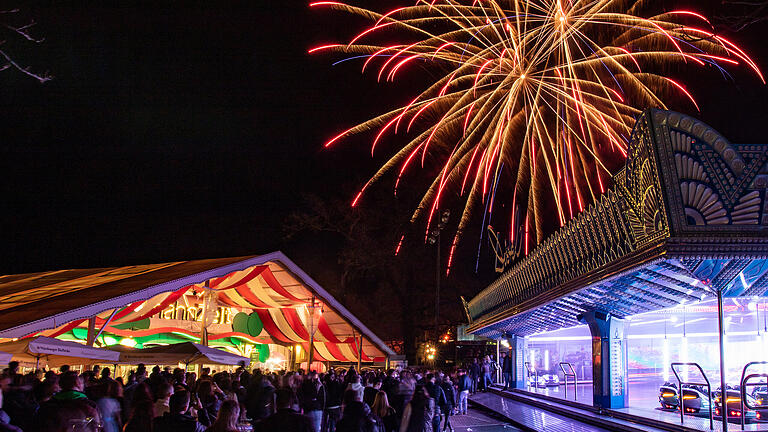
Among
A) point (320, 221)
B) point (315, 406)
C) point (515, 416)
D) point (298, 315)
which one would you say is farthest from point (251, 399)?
point (320, 221)

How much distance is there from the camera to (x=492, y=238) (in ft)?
99.2

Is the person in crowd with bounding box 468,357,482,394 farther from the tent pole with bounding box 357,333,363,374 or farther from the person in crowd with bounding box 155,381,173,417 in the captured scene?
the person in crowd with bounding box 155,381,173,417

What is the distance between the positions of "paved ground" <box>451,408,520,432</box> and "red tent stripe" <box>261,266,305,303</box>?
6941 millimetres

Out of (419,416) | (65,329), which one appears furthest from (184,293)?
(419,416)

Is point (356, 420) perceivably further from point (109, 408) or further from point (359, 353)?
point (359, 353)

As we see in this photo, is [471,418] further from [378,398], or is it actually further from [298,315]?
[378,398]

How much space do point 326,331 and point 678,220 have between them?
56.7 ft

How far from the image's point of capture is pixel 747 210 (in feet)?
30.6

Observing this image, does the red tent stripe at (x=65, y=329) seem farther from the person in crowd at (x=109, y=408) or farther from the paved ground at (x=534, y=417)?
the paved ground at (x=534, y=417)

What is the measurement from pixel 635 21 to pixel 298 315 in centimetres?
1569

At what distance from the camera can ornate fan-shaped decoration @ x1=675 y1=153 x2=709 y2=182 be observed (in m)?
9.30

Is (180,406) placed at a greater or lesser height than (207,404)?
greater

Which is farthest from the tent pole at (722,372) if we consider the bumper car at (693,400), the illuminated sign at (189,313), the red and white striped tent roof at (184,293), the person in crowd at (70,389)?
the illuminated sign at (189,313)

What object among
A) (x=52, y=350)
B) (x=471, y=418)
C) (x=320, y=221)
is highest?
(x=320, y=221)
